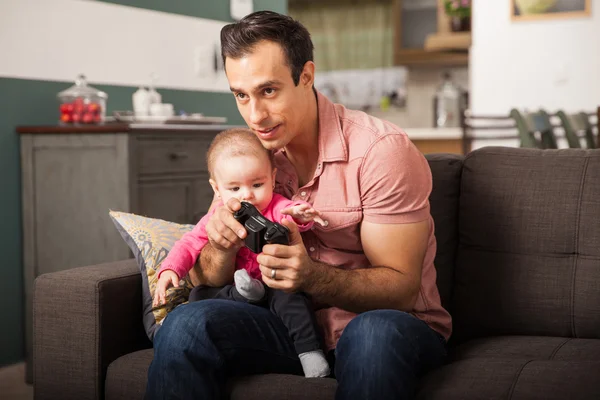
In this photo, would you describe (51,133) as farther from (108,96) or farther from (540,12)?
(540,12)

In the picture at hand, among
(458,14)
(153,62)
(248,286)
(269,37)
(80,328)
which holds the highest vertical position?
(458,14)

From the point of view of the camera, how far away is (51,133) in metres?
3.27

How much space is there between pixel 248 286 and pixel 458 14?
18.1 feet

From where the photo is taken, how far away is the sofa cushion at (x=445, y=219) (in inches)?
85.8

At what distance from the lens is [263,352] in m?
1.82

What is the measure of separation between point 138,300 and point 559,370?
3.42ft

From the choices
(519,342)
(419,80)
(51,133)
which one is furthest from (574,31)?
(519,342)

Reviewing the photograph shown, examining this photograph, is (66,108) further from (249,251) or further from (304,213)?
(304,213)

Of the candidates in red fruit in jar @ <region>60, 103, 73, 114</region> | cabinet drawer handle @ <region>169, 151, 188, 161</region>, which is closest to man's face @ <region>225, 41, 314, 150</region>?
cabinet drawer handle @ <region>169, 151, 188, 161</region>

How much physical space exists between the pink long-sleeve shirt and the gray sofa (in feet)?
0.71

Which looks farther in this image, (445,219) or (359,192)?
(445,219)

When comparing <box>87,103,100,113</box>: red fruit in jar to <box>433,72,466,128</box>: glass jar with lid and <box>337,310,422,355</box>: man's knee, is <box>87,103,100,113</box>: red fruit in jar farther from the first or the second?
<box>433,72,466,128</box>: glass jar with lid

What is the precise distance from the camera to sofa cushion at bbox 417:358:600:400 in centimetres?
158

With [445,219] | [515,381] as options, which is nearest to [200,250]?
[445,219]
